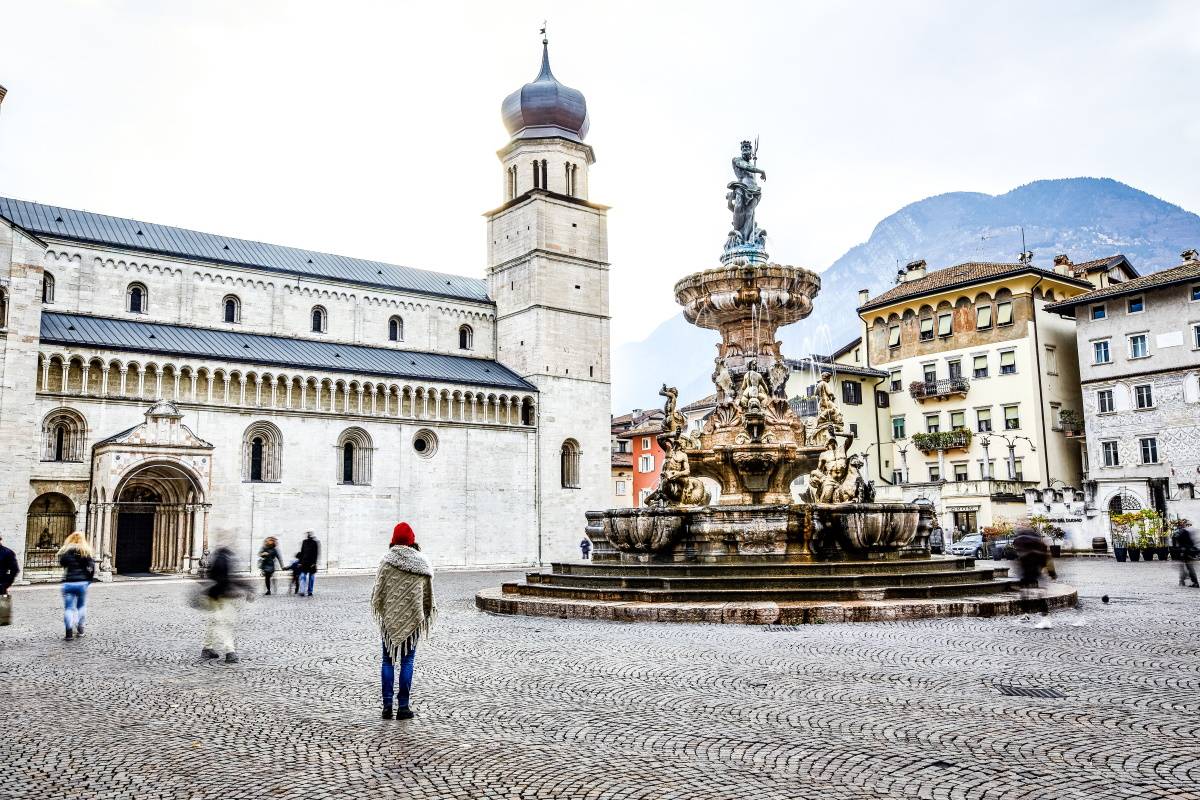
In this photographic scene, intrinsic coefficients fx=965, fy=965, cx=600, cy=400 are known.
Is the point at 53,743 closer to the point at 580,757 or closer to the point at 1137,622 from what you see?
the point at 580,757

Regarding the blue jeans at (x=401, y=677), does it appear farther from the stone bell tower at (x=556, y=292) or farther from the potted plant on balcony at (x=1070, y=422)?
the potted plant on balcony at (x=1070, y=422)

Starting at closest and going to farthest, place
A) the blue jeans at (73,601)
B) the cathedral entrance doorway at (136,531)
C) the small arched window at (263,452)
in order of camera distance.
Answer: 1. the blue jeans at (73,601)
2. the cathedral entrance doorway at (136,531)
3. the small arched window at (263,452)

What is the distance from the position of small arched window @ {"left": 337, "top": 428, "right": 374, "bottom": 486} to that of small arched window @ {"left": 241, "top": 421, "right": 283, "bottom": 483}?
3325mm

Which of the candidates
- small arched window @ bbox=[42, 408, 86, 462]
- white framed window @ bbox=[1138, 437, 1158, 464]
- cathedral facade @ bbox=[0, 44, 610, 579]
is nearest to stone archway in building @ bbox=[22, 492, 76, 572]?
cathedral facade @ bbox=[0, 44, 610, 579]

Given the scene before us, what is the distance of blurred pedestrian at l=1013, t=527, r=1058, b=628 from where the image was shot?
14.6 m

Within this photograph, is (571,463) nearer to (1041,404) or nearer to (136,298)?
(136,298)

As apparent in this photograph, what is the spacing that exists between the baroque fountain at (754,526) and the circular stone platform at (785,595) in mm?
25

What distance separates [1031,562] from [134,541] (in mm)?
36466

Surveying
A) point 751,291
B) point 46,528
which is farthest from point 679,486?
point 46,528

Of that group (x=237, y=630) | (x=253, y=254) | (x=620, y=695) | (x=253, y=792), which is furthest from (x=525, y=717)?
(x=253, y=254)

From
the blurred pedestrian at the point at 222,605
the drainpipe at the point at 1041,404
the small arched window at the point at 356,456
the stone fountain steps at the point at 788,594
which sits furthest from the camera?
the drainpipe at the point at 1041,404

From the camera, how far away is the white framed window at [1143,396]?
149 feet

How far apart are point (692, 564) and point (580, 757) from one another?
34.9ft

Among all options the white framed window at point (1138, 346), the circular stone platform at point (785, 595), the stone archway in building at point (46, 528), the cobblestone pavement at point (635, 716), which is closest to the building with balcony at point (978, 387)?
the white framed window at point (1138, 346)
